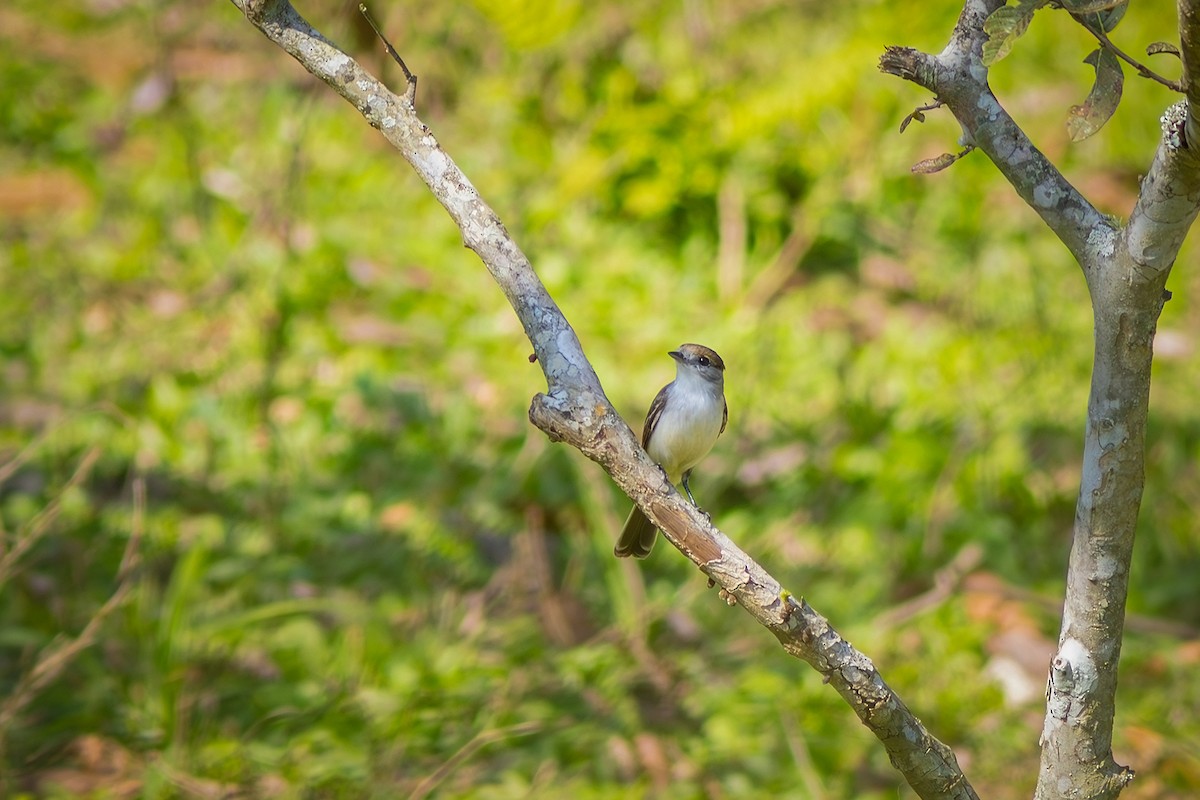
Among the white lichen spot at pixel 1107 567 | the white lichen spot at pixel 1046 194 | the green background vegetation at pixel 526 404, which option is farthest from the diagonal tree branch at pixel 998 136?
the green background vegetation at pixel 526 404

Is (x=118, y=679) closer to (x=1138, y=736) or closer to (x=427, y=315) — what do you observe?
(x=427, y=315)

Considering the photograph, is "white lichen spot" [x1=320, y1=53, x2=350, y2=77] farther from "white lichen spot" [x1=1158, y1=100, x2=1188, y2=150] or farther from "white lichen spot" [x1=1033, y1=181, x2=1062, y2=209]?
"white lichen spot" [x1=1158, y1=100, x2=1188, y2=150]

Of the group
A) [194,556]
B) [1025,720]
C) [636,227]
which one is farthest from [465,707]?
[636,227]

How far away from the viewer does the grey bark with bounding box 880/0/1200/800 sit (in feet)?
6.13

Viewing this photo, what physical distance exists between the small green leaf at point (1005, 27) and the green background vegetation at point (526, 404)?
7.67ft

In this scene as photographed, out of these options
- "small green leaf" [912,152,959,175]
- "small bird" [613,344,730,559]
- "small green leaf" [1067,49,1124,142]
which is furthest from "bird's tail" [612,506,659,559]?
"small green leaf" [1067,49,1124,142]

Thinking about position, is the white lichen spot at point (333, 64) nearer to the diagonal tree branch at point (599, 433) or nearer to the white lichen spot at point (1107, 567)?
the diagonal tree branch at point (599, 433)

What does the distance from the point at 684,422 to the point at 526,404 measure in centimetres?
246

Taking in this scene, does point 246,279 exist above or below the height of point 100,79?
below

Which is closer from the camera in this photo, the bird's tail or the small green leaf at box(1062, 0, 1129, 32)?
the small green leaf at box(1062, 0, 1129, 32)

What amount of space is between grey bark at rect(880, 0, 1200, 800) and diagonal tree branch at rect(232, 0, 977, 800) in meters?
0.26

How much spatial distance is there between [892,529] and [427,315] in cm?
277

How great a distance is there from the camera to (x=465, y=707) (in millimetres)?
3982

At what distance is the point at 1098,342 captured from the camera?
2.00 m
